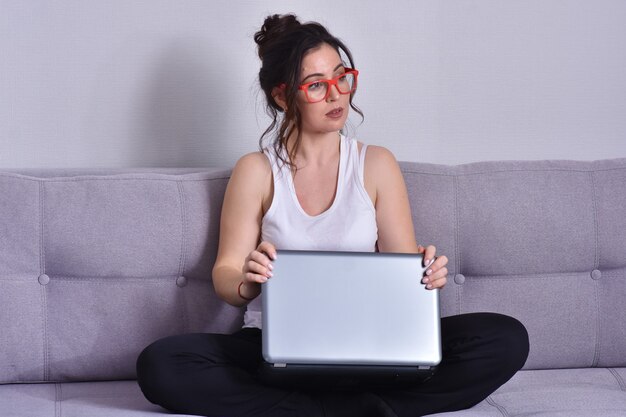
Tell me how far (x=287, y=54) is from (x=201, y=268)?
52cm

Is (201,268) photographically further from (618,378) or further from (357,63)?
(618,378)

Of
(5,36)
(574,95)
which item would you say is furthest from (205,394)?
(574,95)

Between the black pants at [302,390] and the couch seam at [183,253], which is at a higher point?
the couch seam at [183,253]

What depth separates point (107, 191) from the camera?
77.4 inches

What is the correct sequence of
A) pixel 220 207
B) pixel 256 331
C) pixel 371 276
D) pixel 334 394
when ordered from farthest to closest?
1. pixel 220 207
2. pixel 256 331
3. pixel 334 394
4. pixel 371 276

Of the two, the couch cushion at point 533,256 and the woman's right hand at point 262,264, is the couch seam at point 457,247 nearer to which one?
the couch cushion at point 533,256

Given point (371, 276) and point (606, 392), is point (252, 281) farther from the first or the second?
point (606, 392)

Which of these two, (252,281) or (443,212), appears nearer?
(252,281)

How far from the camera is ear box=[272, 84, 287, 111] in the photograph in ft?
6.57

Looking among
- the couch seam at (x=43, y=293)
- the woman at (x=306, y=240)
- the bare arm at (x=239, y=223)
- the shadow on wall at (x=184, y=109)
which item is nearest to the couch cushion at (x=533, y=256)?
the woman at (x=306, y=240)

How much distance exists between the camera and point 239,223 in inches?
76.6

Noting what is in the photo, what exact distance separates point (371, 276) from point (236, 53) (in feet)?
3.29

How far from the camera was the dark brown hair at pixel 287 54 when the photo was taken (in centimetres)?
194

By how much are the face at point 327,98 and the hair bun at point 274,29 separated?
0.33 ft
